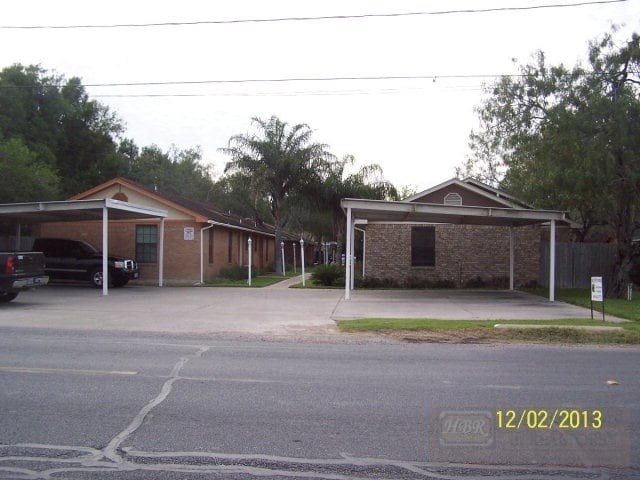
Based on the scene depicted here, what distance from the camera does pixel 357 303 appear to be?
59.8 feet

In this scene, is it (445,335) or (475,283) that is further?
(475,283)

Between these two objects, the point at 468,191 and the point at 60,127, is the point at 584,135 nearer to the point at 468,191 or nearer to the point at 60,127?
the point at 468,191

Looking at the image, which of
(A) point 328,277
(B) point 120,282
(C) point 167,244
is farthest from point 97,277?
(A) point 328,277

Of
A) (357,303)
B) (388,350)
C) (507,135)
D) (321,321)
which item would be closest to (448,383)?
(388,350)

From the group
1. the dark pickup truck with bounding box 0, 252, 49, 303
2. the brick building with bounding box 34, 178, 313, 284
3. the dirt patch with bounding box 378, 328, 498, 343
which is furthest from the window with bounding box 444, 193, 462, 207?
the dark pickup truck with bounding box 0, 252, 49, 303

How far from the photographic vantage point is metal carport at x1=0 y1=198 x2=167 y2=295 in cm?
2022

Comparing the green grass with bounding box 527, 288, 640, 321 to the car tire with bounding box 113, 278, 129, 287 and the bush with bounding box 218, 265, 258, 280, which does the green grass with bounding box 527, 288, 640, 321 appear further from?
the car tire with bounding box 113, 278, 129, 287

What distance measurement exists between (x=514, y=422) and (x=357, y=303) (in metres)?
12.4

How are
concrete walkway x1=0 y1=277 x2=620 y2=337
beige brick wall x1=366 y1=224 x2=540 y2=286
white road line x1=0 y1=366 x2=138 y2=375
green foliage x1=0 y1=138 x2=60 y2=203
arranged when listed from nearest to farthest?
white road line x1=0 y1=366 x2=138 y2=375
concrete walkway x1=0 y1=277 x2=620 y2=337
green foliage x1=0 y1=138 x2=60 y2=203
beige brick wall x1=366 y1=224 x2=540 y2=286

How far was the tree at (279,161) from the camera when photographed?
1224 inches

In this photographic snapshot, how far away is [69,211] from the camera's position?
21.1m

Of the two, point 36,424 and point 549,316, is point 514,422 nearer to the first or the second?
point 36,424

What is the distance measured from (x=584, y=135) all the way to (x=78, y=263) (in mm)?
18647

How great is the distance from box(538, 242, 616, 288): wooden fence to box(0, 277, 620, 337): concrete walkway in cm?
474
